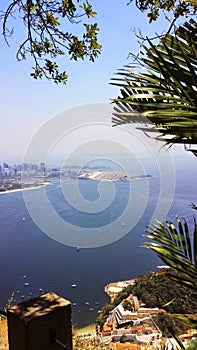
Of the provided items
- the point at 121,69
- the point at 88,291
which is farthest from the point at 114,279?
the point at 121,69

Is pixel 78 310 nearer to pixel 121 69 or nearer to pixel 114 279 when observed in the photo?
pixel 114 279

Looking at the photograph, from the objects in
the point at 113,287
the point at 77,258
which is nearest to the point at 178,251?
the point at 113,287

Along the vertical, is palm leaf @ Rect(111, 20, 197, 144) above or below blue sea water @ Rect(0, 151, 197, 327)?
above

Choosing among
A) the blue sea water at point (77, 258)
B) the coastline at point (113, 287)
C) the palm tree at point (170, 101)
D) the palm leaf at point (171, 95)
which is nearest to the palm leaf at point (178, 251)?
the palm tree at point (170, 101)

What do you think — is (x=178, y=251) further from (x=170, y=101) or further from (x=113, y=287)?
(x=113, y=287)

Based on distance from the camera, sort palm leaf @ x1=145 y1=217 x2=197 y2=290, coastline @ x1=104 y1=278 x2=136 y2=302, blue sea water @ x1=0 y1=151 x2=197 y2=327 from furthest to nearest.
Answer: blue sea water @ x1=0 y1=151 x2=197 y2=327, coastline @ x1=104 y1=278 x2=136 y2=302, palm leaf @ x1=145 y1=217 x2=197 y2=290

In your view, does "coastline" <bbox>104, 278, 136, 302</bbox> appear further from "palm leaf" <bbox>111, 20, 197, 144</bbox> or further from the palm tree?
"palm leaf" <bbox>111, 20, 197, 144</bbox>

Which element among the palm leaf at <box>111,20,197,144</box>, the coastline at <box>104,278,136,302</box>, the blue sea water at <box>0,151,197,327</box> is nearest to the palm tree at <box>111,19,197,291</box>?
the palm leaf at <box>111,20,197,144</box>
